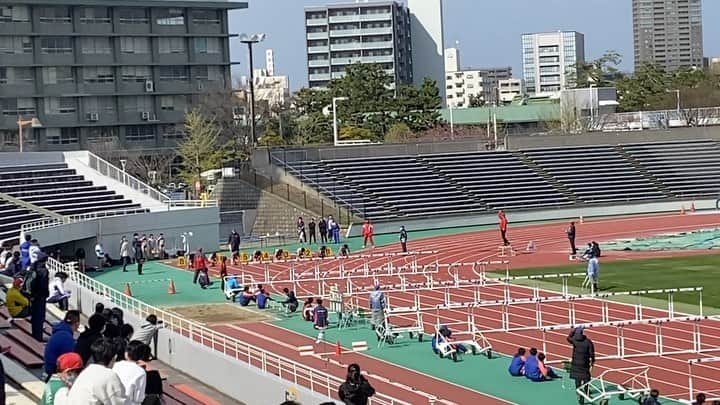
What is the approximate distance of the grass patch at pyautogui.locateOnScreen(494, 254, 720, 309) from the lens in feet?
96.9

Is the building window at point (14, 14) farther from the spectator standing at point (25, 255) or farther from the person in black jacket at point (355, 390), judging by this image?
the person in black jacket at point (355, 390)

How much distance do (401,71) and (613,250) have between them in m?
108

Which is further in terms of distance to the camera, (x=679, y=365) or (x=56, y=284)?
(x=56, y=284)

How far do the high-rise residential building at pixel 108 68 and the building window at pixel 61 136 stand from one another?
7cm

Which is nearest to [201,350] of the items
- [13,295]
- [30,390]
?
[13,295]

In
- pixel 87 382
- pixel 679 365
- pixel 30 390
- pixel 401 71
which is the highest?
pixel 401 71

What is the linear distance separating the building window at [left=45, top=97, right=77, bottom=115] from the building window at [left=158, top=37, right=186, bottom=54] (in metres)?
8.21

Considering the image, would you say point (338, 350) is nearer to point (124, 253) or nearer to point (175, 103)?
point (124, 253)

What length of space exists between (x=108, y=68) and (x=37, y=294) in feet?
233

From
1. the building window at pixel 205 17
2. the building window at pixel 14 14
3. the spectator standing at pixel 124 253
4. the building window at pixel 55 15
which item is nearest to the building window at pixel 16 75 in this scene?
the building window at pixel 14 14

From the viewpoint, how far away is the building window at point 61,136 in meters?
84.2

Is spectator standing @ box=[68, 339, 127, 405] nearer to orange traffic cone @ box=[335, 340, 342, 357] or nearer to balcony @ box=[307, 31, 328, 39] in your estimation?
orange traffic cone @ box=[335, 340, 342, 357]

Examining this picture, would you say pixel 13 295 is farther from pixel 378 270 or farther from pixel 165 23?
pixel 165 23

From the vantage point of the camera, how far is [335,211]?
55469mm
